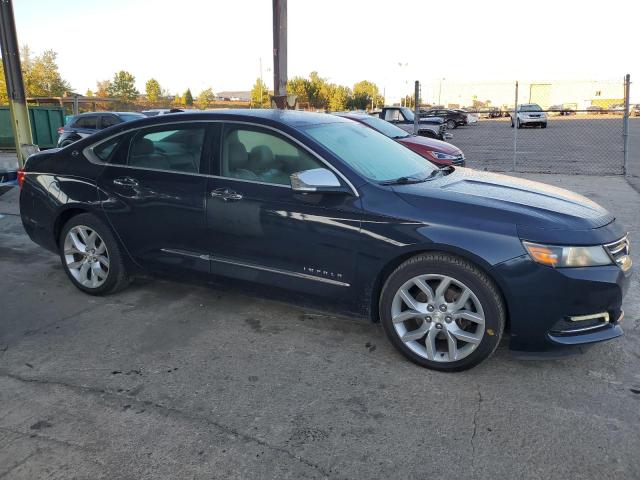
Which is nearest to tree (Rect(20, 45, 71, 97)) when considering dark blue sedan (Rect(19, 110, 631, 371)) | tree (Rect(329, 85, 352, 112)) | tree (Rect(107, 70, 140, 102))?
tree (Rect(107, 70, 140, 102))

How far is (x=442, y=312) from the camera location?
328 centimetres

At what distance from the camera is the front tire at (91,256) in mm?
4484

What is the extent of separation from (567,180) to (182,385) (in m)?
10.2

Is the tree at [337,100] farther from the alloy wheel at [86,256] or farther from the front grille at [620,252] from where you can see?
the front grille at [620,252]

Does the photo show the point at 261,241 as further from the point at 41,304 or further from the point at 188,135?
the point at 41,304

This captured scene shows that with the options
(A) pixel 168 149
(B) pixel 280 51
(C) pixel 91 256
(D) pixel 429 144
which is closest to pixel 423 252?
(A) pixel 168 149

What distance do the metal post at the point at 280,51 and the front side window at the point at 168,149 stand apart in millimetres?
5539

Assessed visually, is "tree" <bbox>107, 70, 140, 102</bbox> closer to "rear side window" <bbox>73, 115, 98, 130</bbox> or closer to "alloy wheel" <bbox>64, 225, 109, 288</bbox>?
"rear side window" <bbox>73, 115, 98, 130</bbox>

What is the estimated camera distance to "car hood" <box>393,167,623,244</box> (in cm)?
311

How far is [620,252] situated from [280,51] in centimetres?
780

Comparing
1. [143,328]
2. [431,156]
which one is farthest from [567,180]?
[143,328]

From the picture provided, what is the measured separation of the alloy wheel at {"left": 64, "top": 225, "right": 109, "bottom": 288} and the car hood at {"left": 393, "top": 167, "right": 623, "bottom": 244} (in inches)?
103

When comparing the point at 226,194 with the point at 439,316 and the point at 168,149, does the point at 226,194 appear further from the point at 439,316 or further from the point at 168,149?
the point at 439,316

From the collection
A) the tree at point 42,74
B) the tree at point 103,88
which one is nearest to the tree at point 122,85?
the tree at point 103,88
